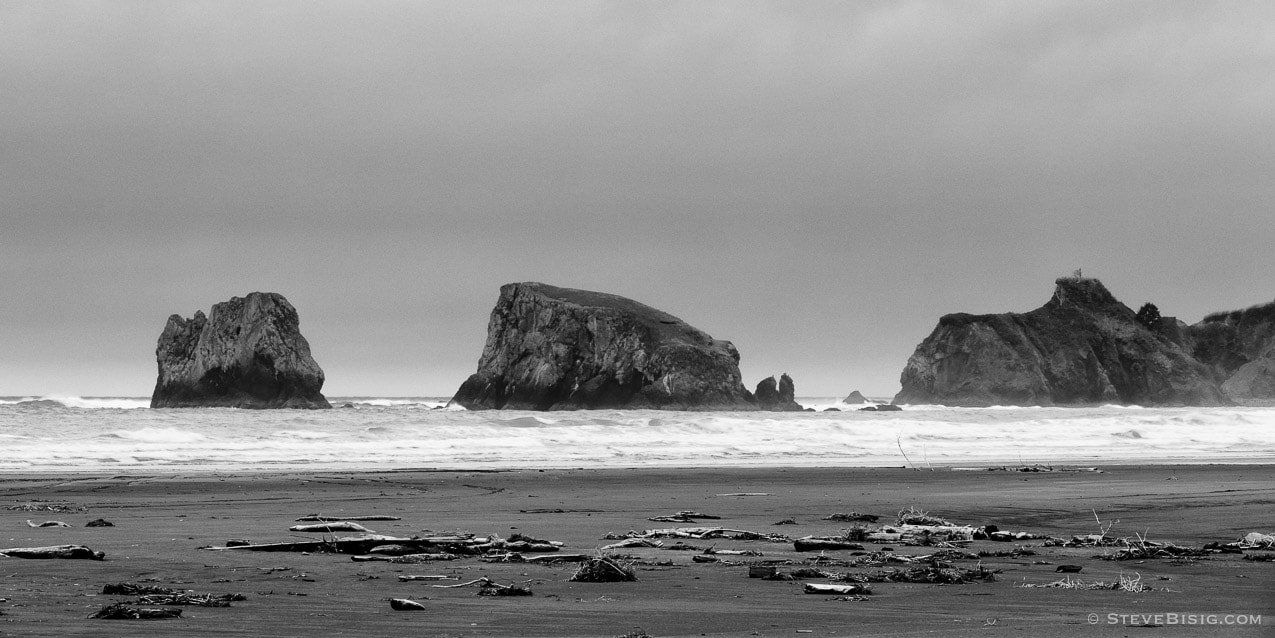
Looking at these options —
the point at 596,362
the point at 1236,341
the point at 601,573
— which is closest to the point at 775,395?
the point at 596,362

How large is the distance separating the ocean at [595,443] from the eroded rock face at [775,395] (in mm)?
43185

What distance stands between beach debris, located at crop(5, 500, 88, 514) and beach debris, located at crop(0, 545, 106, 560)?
6.27 metres

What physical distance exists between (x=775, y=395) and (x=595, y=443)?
6169 cm

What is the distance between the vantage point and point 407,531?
1486cm

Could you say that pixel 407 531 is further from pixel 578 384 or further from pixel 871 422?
pixel 578 384

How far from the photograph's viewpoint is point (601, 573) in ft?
34.6

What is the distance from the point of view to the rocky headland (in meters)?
128

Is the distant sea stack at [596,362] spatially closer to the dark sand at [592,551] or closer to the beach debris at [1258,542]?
the dark sand at [592,551]

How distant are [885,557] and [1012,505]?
7.92 metres

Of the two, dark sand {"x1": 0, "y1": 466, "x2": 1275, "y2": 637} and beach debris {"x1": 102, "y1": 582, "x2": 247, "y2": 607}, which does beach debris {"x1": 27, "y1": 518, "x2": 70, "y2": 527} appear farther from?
beach debris {"x1": 102, "y1": 582, "x2": 247, "y2": 607}

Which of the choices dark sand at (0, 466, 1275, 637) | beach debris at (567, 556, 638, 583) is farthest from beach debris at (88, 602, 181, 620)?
beach debris at (567, 556, 638, 583)

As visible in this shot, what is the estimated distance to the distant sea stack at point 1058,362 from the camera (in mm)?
128250

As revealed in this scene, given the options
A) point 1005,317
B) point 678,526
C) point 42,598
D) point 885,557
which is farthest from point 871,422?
point 1005,317

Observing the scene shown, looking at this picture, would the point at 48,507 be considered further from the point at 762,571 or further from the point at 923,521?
the point at 762,571
